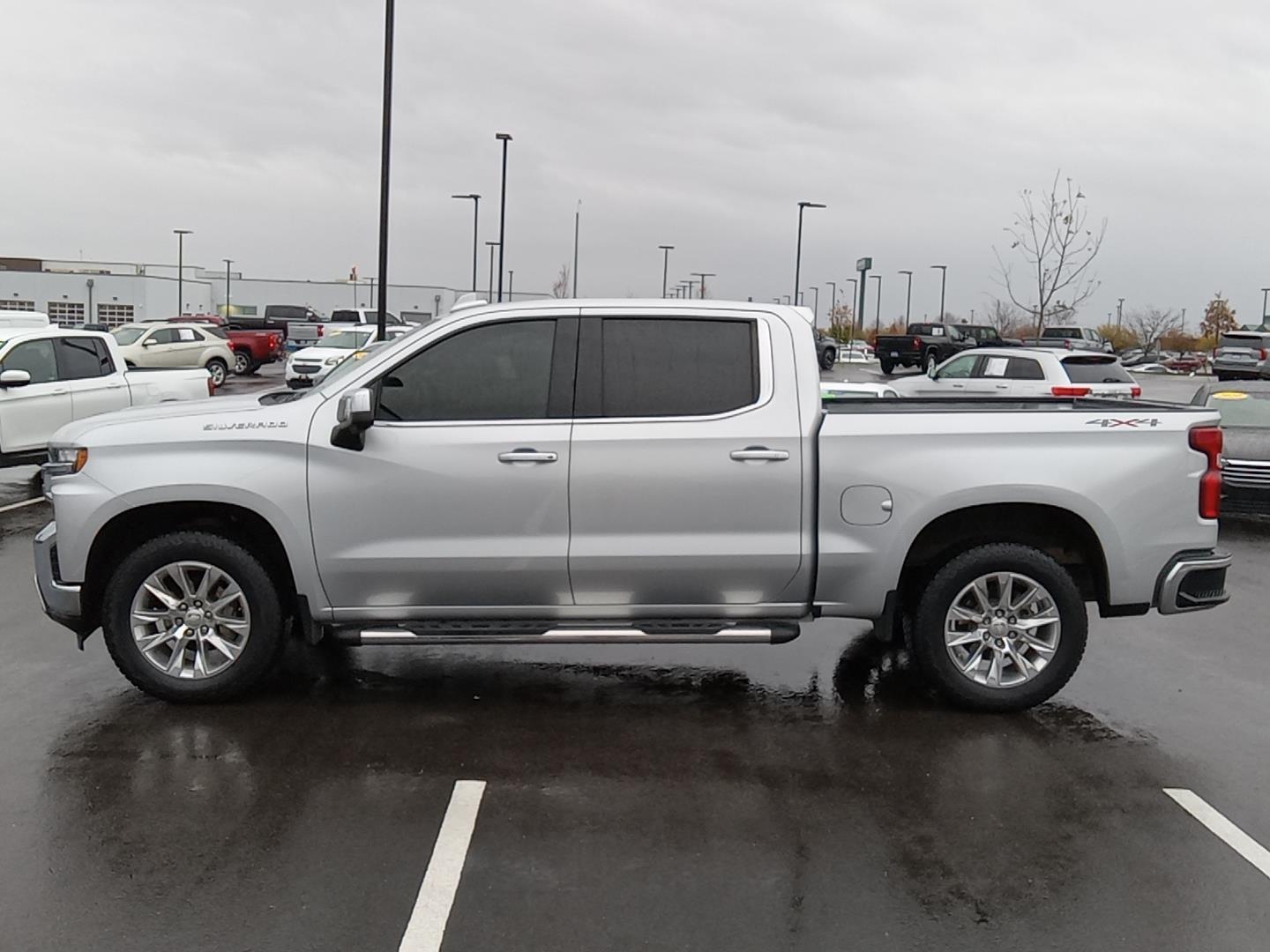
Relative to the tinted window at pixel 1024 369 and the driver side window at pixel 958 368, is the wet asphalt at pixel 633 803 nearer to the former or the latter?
the tinted window at pixel 1024 369

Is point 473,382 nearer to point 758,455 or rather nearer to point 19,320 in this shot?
point 758,455

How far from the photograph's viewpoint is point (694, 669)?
6.81m

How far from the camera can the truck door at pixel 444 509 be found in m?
5.70

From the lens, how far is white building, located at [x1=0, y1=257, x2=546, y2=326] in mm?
92625

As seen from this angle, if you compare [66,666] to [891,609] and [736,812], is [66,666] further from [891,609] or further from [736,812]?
[891,609]

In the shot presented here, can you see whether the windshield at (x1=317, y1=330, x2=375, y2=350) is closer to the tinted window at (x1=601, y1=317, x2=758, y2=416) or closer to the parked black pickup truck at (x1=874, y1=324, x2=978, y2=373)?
the parked black pickup truck at (x1=874, y1=324, x2=978, y2=373)

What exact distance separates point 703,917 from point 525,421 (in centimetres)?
268

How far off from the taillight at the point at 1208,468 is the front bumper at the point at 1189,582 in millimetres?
223

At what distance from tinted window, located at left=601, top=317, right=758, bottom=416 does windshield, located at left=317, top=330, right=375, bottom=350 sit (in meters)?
26.7

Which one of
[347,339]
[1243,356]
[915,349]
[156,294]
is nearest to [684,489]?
[347,339]

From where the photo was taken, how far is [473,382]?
5871mm

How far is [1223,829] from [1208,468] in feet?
6.37

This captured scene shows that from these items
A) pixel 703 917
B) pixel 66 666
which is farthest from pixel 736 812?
pixel 66 666

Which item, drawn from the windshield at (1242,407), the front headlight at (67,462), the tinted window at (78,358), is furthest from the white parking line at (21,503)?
the windshield at (1242,407)
